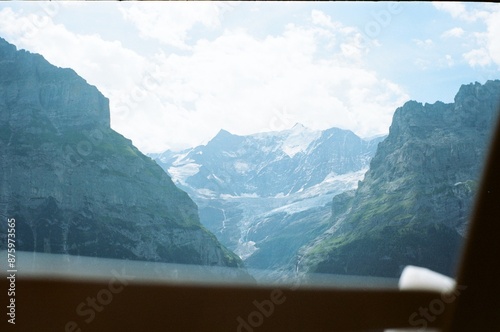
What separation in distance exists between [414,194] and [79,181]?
85610 mm

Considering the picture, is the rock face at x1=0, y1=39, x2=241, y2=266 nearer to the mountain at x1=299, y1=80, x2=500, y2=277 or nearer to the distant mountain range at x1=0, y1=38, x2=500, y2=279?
the distant mountain range at x1=0, y1=38, x2=500, y2=279

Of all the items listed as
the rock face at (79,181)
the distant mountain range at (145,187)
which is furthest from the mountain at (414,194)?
the rock face at (79,181)

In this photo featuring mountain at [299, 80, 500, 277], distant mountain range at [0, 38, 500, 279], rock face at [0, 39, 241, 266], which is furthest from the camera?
mountain at [299, 80, 500, 277]

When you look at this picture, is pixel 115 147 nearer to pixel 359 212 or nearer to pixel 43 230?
pixel 43 230

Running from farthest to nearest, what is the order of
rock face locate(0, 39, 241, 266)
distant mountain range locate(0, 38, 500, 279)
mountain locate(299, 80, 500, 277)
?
mountain locate(299, 80, 500, 277)
distant mountain range locate(0, 38, 500, 279)
rock face locate(0, 39, 241, 266)

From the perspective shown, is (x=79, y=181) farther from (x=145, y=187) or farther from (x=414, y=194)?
(x=414, y=194)

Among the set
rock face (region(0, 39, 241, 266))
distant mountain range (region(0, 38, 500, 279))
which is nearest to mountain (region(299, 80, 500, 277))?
distant mountain range (region(0, 38, 500, 279))

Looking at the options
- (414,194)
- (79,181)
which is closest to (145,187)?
(79,181)

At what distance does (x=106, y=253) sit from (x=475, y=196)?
105 m

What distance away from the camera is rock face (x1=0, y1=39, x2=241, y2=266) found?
314 feet

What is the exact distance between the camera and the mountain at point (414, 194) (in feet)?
340

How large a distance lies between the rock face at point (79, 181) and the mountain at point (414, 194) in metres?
33.6

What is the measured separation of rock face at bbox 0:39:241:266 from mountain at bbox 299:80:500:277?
3365cm

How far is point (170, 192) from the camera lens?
118312mm
